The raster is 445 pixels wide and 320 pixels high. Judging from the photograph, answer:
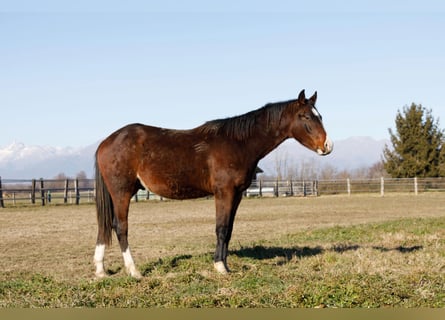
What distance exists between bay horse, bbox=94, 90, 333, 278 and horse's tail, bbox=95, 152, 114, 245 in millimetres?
14

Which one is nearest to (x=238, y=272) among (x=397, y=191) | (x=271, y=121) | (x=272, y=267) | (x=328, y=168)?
(x=272, y=267)

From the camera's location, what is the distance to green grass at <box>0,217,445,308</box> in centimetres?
482

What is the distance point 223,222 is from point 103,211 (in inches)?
71.7

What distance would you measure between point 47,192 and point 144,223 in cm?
1778

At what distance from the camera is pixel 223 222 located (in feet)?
23.3

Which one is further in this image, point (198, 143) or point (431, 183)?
point (431, 183)

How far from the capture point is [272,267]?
7.27 metres

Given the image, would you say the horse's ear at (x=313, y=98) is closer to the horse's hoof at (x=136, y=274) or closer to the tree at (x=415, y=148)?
the horse's hoof at (x=136, y=274)

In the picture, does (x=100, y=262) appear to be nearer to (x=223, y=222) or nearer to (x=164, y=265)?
(x=164, y=265)

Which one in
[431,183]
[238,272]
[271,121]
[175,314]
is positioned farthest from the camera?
[431,183]

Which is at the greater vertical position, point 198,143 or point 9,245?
point 198,143

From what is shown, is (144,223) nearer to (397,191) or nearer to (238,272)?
(238,272)

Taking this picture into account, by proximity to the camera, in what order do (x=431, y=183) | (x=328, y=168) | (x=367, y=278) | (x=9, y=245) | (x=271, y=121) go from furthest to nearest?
(x=328, y=168), (x=431, y=183), (x=9, y=245), (x=271, y=121), (x=367, y=278)

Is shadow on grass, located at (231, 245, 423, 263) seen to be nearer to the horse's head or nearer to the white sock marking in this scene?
the horse's head
